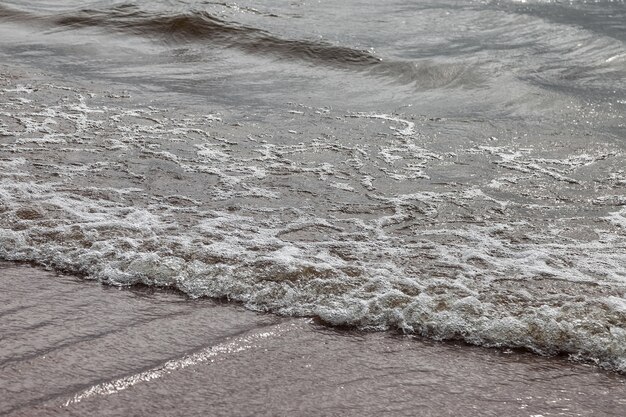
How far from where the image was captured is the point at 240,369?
3148mm

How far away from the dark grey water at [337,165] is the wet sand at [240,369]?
16 centimetres

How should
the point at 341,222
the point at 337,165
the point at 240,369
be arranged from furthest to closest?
the point at 337,165 → the point at 341,222 → the point at 240,369

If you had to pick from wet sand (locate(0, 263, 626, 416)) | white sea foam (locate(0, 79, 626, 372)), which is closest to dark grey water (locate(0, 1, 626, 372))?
white sea foam (locate(0, 79, 626, 372))

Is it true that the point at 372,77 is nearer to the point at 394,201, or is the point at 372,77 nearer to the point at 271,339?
the point at 394,201

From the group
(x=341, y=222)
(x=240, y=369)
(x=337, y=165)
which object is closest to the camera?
(x=240, y=369)

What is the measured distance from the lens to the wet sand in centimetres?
291

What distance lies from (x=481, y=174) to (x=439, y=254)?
1.59m

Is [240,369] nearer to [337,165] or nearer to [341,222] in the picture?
[341,222]

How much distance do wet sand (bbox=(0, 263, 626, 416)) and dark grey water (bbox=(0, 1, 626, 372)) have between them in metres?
0.16

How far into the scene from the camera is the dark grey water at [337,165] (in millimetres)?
3811

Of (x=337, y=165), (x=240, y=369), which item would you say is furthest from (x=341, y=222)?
(x=240, y=369)

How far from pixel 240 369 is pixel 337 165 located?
2787 mm

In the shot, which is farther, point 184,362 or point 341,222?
point 341,222

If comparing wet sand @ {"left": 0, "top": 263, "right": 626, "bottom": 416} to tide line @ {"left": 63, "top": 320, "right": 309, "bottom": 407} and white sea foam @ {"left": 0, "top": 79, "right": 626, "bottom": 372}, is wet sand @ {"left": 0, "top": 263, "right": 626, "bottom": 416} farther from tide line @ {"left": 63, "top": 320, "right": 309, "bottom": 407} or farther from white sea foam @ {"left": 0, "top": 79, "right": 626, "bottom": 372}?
white sea foam @ {"left": 0, "top": 79, "right": 626, "bottom": 372}
